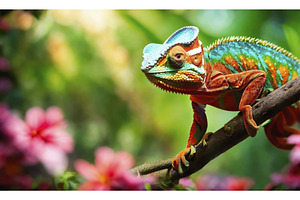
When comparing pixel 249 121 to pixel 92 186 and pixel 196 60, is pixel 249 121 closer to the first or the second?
pixel 196 60

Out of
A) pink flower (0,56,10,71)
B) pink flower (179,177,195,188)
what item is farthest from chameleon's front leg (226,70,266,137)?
pink flower (0,56,10,71)

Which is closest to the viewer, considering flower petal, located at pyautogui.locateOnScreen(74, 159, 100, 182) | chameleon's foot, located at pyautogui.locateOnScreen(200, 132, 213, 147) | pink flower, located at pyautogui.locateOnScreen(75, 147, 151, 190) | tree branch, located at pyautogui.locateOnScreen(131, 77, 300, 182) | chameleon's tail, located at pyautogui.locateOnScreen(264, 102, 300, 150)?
tree branch, located at pyautogui.locateOnScreen(131, 77, 300, 182)

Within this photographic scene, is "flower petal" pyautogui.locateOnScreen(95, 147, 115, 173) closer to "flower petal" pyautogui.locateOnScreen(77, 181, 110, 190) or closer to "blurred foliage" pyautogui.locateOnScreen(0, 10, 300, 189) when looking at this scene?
"blurred foliage" pyautogui.locateOnScreen(0, 10, 300, 189)

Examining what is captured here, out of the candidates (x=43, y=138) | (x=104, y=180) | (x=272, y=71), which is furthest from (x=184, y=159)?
(x=43, y=138)

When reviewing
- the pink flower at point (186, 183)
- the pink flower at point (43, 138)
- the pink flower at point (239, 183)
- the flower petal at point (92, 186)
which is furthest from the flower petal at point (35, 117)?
the pink flower at point (239, 183)

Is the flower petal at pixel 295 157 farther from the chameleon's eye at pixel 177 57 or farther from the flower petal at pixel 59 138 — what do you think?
the flower petal at pixel 59 138
